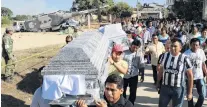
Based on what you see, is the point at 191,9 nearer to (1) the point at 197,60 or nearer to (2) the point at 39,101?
(1) the point at 197,60

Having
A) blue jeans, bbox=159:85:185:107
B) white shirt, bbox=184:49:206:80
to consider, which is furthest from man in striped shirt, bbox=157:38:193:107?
white shirt, bbox=184:49:206:80

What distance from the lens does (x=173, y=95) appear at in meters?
5.33

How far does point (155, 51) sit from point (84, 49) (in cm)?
396

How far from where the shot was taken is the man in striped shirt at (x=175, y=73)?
5.17 meters

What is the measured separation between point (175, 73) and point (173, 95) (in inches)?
13.9

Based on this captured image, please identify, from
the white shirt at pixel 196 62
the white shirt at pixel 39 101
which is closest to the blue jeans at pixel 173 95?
the white shirt at pixel 196 62

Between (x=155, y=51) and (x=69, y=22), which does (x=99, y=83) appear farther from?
(x=69, y=22)

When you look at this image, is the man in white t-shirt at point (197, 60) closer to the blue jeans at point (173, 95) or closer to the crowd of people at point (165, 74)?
the crowd of people at point (165, 74)

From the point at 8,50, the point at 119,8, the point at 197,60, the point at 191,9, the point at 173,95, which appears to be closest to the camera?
the point at 173,95

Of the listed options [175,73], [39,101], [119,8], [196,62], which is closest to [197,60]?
[196,62]

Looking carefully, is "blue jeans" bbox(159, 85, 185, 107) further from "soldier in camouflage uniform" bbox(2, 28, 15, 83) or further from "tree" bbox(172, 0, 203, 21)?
"tree" bbox(172, 0, 203, 21)

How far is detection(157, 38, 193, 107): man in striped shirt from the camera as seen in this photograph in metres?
5.17

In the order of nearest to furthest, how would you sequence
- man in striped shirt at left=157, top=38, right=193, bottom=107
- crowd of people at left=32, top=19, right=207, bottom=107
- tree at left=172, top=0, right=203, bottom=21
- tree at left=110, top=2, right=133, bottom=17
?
crowd of people at left=32, top=19, right=207, bottom=107, man in striped shirt at left=157, top=38, right=193, bottom=107, tree at left=172, top=0, right=203, bottom=21, tree at left=110, top=2, right=133, bottom=17

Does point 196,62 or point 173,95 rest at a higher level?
point 196,62
